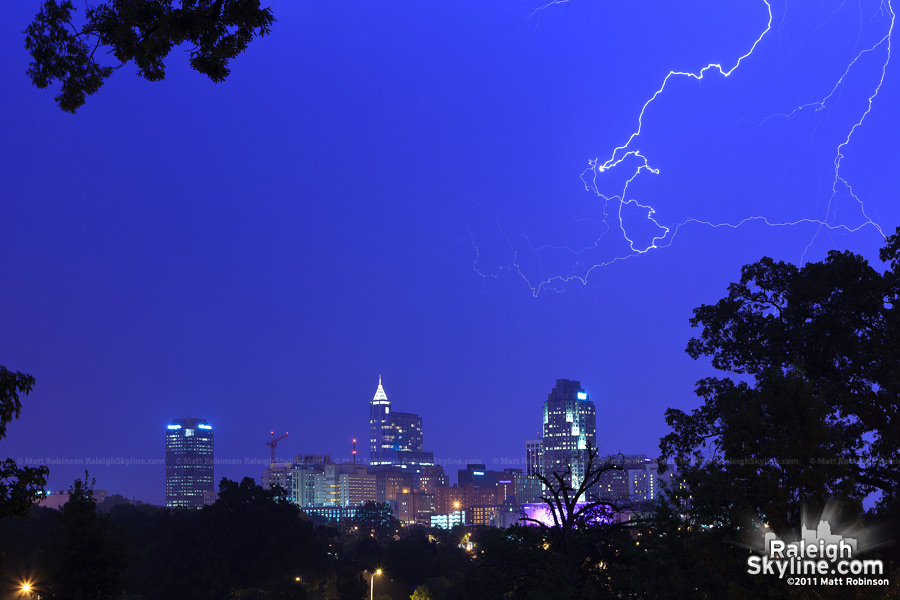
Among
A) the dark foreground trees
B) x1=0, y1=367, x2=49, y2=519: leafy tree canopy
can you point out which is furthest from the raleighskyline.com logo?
x1=0, y1=367, x2=49, y2=519: leafy tree canopy

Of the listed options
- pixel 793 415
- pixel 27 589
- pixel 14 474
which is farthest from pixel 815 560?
pixel 27 589

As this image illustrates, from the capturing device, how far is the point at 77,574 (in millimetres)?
28672

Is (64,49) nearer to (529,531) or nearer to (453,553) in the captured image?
(529,531)

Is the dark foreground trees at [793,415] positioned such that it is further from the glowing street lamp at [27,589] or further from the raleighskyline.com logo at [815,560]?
the glowing street lamp at [27,589]

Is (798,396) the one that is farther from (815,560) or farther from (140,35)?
(140,35)

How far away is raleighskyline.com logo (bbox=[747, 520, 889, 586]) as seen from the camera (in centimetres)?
1647

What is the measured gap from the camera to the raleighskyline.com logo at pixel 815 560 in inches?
648

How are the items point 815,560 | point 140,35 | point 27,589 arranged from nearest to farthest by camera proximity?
point 140,35 < point 815,560 < point 27,589

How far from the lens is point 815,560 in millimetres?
16516

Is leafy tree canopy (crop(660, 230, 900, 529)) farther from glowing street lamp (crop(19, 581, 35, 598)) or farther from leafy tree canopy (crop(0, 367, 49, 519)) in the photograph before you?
glowing street lamp (crop(19, 581, 35, 598))

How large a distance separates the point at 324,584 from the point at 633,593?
55.2 metres

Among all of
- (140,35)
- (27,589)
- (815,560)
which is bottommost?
(27,589)

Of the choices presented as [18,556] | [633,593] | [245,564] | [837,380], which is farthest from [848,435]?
[18,556]

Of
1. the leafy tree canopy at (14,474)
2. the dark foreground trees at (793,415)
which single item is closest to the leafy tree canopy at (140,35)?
the leafy tree canopy at (14,474)
